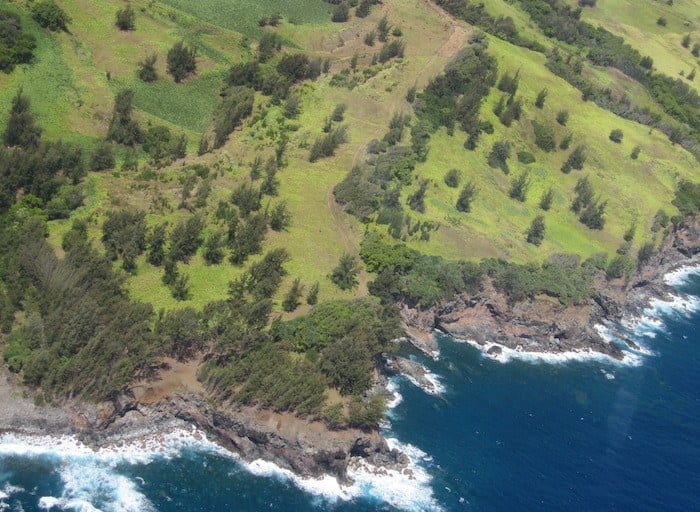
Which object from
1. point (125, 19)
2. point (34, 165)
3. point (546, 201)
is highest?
point (125, 19)

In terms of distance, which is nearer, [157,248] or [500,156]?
[157,248]

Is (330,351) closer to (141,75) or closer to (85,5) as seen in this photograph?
(141,75)

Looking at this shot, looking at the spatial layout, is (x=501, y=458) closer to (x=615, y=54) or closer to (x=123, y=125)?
(x=123, y=125)

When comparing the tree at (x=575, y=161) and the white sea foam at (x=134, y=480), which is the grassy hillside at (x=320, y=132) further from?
the white sea foam at (x=134, y=480)

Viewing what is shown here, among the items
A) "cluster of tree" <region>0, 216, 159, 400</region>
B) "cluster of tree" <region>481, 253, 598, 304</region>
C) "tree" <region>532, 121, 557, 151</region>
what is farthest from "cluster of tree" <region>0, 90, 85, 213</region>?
"tree" <region>532, 121, 557, 151</region>

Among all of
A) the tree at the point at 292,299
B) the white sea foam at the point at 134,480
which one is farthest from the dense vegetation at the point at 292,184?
the white sea foam at the point at 134,480

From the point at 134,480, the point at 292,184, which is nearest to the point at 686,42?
the point at 292,184
